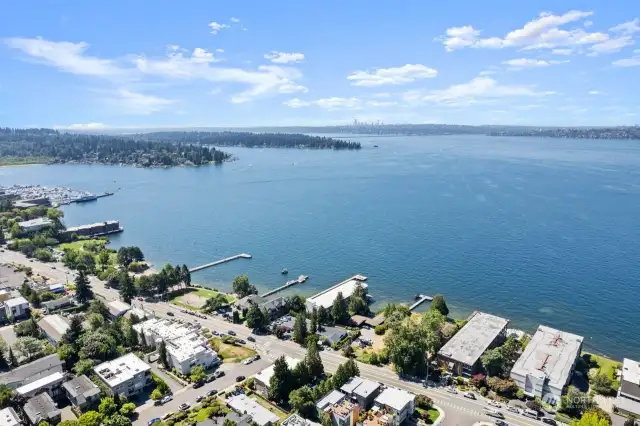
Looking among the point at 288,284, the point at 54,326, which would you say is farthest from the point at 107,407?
the point at 288,284

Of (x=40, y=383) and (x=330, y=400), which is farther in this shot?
(x=40, y=383)

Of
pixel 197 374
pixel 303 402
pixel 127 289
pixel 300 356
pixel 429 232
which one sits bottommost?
pixel 300 356

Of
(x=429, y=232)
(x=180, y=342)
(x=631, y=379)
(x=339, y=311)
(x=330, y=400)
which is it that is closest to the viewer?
(x=330, y=400)

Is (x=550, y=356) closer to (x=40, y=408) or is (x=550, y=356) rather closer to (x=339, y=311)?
(x=339, y=311)

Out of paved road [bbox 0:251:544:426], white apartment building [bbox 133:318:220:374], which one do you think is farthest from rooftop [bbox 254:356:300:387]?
white apartment building [bbox 133:318:220:374]

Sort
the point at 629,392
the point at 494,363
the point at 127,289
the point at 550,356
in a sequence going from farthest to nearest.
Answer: the point at 127,289
the point at 550,356
the point at 494,363
the point at 629,392

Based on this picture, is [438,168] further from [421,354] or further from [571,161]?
[421,354]
